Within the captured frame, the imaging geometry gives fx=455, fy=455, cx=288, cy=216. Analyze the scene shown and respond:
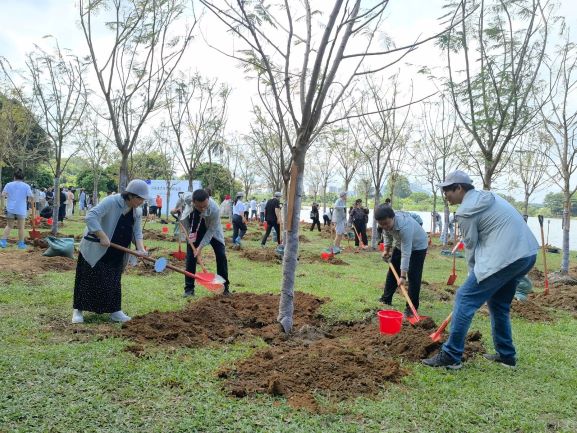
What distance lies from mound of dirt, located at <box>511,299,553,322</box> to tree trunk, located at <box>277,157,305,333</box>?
3463 millimetres

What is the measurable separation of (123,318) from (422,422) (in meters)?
3.25

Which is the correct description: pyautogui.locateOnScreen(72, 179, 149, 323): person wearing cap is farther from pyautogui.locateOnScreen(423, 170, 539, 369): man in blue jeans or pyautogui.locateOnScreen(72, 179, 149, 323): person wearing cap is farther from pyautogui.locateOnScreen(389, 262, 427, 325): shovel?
pyautogui.locateOnScreen(423, 170, 539, 369): man in blue jeans

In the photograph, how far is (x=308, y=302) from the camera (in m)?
6.01

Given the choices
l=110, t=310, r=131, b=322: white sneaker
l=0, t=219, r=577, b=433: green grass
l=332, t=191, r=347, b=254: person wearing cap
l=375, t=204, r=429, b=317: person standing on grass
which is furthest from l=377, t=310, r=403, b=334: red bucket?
l=332, t=191, r=347, b=254: person wearing cap

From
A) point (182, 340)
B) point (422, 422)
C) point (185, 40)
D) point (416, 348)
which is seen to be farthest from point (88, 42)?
point (422, 422)

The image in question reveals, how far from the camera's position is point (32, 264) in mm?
7559

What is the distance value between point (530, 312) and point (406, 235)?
2279 mm

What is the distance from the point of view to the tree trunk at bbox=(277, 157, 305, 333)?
424cm

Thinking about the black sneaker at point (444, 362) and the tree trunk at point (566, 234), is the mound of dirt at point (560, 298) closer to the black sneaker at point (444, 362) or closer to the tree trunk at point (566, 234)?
the tree trunk at point (566, 234)

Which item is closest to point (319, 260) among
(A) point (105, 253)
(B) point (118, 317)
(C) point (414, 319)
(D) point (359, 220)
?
(D) point (359, 220)

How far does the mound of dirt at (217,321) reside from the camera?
4297 mm

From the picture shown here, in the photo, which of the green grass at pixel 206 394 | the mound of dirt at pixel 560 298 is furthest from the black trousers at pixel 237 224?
the green grass at pixel 206 394

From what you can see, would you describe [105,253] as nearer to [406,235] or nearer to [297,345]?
[297,345]

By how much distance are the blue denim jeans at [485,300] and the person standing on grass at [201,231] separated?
3297mm
